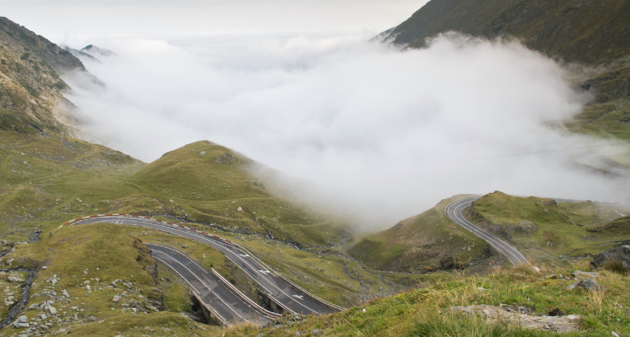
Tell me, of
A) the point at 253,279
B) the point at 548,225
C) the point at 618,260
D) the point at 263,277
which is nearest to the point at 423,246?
the point at 548,225

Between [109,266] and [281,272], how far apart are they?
126 ft

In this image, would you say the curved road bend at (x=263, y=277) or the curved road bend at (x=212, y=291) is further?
the curved road bend at (x=263, y=277)

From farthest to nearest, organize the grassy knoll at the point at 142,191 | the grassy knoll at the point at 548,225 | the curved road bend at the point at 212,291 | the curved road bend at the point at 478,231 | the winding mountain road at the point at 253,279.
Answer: the grassy knoll at the point at 142,191
the curved road bend at the point at 478,231
the grassy knoll at the point at 548,225
the winding mountain road at the point at 253,279
the curved road bend at the point at 212,291

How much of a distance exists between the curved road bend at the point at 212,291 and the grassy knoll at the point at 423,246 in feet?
167

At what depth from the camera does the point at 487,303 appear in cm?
1399

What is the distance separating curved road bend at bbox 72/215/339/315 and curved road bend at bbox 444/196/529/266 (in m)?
43.8

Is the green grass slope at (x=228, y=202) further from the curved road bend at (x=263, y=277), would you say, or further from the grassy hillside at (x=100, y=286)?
the grassy hillside at (x=100, y=286)

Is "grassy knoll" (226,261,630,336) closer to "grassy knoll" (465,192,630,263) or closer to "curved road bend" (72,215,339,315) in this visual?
"curved road bend" (72,215,339,315)

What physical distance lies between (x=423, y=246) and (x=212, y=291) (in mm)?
71543

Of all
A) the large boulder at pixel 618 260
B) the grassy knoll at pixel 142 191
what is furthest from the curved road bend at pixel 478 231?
the grassy knoll at pixel 142 191

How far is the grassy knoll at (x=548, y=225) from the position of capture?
7322 centimetres

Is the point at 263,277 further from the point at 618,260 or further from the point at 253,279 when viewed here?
the point at 618,260

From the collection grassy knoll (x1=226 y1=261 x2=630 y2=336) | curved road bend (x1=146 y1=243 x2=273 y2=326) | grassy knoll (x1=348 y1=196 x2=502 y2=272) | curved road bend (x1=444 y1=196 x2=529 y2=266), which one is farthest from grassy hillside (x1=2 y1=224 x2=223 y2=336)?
curved road bend (x1=444 y1=196 x2=529 y2=266)

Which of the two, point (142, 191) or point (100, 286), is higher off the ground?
point (142, 191)
